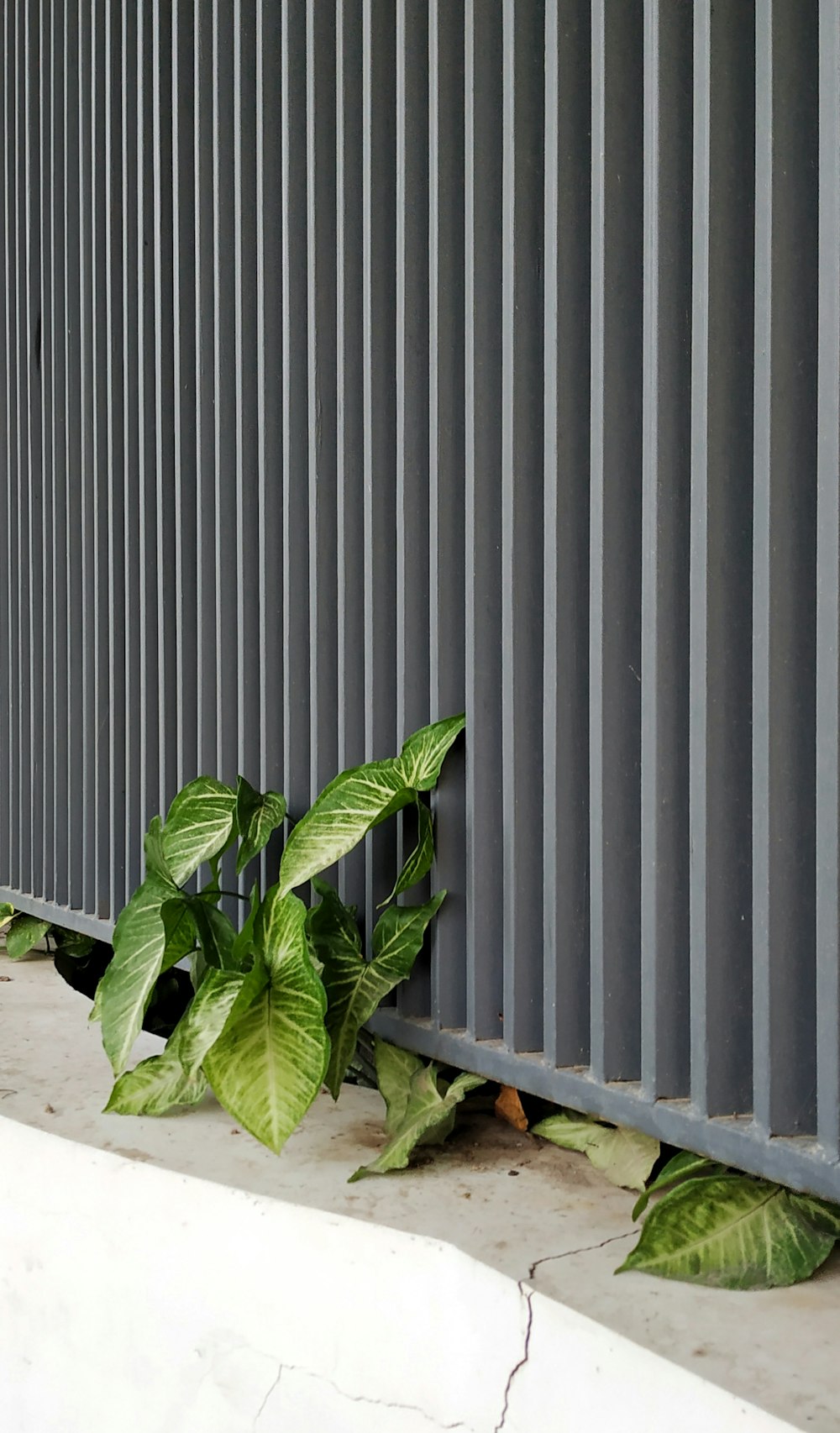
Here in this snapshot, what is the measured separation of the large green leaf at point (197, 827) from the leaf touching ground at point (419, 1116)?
0.37 metres

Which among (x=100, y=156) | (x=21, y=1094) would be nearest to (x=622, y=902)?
(x=21, y=1094)

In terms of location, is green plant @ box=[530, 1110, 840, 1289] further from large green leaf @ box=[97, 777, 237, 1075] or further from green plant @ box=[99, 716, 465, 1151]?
large green leaf @ box=[97, 777, 237, 1075]

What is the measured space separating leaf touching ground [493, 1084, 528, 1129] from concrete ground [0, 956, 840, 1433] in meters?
0.01

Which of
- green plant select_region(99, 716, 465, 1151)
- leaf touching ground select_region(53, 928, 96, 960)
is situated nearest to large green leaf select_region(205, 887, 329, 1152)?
green plant select_region(99, 716, 465, 1151)

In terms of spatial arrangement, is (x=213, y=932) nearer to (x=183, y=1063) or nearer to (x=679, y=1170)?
(x=183, y=1063)

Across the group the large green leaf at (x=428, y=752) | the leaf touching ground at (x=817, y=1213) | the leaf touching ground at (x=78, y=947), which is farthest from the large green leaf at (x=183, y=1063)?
the leaf touching ground at (x=78, y=947)

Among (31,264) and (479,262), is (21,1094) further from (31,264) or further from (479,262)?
(31,264)

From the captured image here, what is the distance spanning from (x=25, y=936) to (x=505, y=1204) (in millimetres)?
1512

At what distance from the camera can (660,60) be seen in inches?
41.6

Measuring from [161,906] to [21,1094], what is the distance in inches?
12.8

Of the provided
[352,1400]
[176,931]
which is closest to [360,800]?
[176,931]

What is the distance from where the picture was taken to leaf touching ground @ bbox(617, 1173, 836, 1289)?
0.98m

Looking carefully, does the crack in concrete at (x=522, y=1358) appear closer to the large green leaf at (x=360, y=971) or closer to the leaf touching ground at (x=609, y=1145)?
the leaf touching ground at (x=609, y=1145)

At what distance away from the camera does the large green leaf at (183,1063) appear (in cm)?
133
